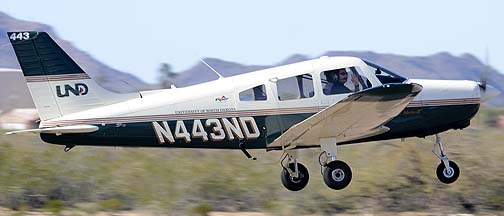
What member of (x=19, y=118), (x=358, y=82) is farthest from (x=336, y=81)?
(x=19, y=118)

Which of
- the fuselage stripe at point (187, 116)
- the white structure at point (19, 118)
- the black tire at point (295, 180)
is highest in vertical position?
the fuselage stripe at point (187, 116)

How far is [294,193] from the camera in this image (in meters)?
20.0

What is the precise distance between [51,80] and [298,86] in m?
4.14

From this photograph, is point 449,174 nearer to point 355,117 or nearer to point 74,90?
point 355,117

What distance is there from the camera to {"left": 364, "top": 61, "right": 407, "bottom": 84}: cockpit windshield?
618 inches

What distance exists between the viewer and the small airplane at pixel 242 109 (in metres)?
15.5

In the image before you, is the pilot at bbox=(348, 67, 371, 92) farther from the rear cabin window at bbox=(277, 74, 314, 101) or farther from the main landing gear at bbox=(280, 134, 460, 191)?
the main landing gear at bbox=(280, 134, 460, 191)

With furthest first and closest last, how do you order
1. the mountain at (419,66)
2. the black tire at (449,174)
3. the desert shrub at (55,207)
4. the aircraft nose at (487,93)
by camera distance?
the mountain at (419,66), the desert shrub at (55,207), the black tire at (449,174), the aircraft nose at (487,93)

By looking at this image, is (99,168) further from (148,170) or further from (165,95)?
(165,95)

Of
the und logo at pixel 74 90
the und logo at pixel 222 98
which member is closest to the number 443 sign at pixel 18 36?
the und logo at pixel 74 90

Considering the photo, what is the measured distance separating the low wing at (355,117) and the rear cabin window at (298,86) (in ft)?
1.76

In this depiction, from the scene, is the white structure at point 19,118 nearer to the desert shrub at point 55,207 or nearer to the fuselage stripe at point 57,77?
the desert shrub at point 55,207

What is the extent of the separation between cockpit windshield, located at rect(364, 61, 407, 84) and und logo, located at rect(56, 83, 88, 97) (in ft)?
15.6

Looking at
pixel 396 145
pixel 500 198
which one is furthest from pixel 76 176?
pixel 500 198
